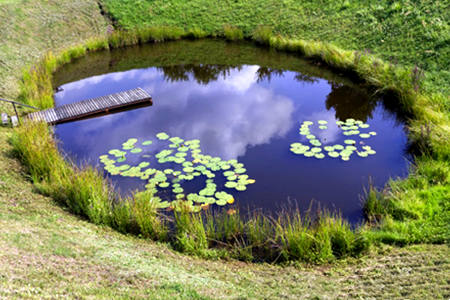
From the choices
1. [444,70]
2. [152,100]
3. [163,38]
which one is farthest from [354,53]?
[163,38]

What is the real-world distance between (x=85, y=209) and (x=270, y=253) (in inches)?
110

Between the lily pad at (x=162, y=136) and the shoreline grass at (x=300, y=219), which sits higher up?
the lily pad at (x=162, y=136)

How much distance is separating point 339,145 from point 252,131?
1.96m

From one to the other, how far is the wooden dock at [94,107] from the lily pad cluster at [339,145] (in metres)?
4.47

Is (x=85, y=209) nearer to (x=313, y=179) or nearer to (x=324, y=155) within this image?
(x=313, y=179)

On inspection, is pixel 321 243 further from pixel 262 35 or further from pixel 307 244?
pixel 262 35

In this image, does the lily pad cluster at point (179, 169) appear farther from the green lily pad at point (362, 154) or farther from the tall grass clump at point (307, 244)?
the green lily pad at point (362, 154)

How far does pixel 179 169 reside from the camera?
755 cm

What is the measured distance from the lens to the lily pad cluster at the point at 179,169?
A: 6.67 meters

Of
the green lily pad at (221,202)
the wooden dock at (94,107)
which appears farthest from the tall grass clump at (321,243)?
the wooden dock at (94,107)

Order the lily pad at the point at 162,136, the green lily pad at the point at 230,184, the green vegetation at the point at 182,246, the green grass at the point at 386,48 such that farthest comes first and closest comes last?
the lily pad at the point at 162,136 < the green lily pad at the point at 230,184 < the green grass at the point at 386,48 < the green vegetation at the point at 182,246

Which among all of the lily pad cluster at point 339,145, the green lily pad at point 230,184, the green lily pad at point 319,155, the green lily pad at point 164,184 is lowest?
the green lily pad at point 230,184

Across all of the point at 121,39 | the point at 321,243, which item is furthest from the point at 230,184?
the point at 121,39

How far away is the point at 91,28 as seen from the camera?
1608 centimetres
